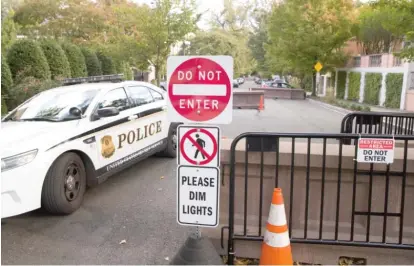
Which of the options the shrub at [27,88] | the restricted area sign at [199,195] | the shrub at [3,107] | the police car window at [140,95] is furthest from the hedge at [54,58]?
the restricted area sign at [199,195]

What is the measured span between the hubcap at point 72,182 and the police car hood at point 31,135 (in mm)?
434

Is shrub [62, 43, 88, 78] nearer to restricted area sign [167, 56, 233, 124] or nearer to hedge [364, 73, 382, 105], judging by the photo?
hedge [364, 73, 382, 105]

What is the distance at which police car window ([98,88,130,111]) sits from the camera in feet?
19.9

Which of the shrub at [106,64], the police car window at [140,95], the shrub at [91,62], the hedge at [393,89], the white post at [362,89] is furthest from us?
the white post at [362,89]

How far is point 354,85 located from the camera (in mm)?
30359

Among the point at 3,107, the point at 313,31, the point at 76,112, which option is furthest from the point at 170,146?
the point at 313,31

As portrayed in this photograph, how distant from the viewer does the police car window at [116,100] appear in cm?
608

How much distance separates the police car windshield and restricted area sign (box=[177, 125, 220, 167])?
8.92 feet

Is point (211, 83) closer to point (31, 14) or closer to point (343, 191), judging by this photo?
point (343, 191)

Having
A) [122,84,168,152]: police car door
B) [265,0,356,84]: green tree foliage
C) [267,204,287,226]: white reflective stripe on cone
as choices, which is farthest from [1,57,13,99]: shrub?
[265,0,356,84]: green tree foliage

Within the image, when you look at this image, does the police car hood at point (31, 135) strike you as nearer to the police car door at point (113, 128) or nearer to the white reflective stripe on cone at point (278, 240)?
the police car door at point (113, 128)

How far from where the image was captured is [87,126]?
542cm

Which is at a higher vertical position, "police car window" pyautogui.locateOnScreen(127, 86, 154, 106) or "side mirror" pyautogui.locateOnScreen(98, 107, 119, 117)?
"police car window" pyautogui.locateOnScreen(127, 86, 154, 106)

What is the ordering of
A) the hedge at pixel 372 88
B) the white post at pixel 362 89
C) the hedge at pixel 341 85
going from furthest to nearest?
the hedge at pixel 341 85 → the white post at pixel 362 89 → the hedge at pixel 372 88
